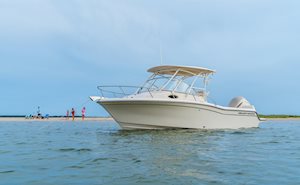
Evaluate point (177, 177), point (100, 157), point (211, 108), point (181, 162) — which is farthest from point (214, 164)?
point (211, 108)

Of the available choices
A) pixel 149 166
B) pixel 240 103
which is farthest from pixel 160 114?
pixel 149 166

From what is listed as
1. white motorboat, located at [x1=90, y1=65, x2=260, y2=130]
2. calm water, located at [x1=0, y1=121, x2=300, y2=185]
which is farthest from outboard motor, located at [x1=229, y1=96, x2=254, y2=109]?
calm water, located at [x1=0, y1=121, x2=300, y2=185]

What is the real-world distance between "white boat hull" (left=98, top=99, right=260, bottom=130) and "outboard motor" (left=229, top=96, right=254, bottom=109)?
3553 millimetres

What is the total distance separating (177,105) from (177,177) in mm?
9801

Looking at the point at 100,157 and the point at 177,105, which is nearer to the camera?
the point at 100,157

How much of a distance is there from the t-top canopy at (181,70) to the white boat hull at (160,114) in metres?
2.27

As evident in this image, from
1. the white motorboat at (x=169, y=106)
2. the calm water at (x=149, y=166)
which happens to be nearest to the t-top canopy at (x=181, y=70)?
the white motorboat at (x=169, y=106)

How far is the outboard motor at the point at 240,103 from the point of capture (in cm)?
1922

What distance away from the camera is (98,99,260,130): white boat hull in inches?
575

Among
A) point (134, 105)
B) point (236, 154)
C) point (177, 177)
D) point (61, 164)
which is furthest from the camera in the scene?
point (134, 105)

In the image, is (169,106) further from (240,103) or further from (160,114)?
(240,103)

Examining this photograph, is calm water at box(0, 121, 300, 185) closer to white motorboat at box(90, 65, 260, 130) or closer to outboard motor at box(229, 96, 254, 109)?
white motorboat at box(90, 65, 260, 130)

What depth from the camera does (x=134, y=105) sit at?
47.9ft

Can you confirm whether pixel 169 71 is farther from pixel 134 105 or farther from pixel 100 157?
pixel 100 157
